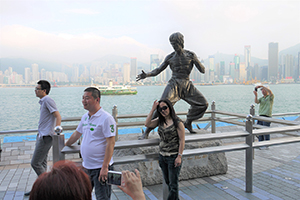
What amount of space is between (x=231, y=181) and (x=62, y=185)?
4346 mm

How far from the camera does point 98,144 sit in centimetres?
285

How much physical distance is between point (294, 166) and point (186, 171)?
267 centimetres

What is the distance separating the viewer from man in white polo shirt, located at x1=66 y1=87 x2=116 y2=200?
9.19 ft

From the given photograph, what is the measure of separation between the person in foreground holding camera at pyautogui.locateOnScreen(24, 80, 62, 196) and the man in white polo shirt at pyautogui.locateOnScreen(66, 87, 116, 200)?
1.54m

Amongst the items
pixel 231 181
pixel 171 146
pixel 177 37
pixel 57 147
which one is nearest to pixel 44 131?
pixel 57 147

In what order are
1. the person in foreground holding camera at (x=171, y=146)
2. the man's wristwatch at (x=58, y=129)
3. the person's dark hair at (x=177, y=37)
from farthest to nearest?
the person's dark hair at (x=177, y=37) → the person in foreground holding camera at (x=171, y=146) → the man's wristwatch at (x=58, y=129)

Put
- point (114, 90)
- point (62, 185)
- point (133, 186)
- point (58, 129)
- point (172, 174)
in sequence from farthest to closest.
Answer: point (114, 90)
point (172, 174)
point (58, 129)
point (133, 186)
point (62, 185)

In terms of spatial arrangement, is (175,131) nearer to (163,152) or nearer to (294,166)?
(163,152)

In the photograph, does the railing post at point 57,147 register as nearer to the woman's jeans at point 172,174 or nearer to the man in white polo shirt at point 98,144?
the man in white polo shirt at point 98,144

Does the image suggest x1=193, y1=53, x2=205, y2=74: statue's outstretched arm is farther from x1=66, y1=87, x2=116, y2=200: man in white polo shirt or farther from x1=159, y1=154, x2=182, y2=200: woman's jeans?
x1=66, y1=87, x2=116, y2=200: man in white polo shirt

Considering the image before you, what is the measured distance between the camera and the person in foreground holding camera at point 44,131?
4.13 m

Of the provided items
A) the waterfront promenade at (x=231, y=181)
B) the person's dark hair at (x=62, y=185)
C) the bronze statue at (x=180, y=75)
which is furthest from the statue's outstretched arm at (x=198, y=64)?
the person's dark hair at (x=62, y=185)

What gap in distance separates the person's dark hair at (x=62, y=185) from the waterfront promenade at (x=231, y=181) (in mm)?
3229

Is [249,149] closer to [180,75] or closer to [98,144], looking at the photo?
[180,75]
